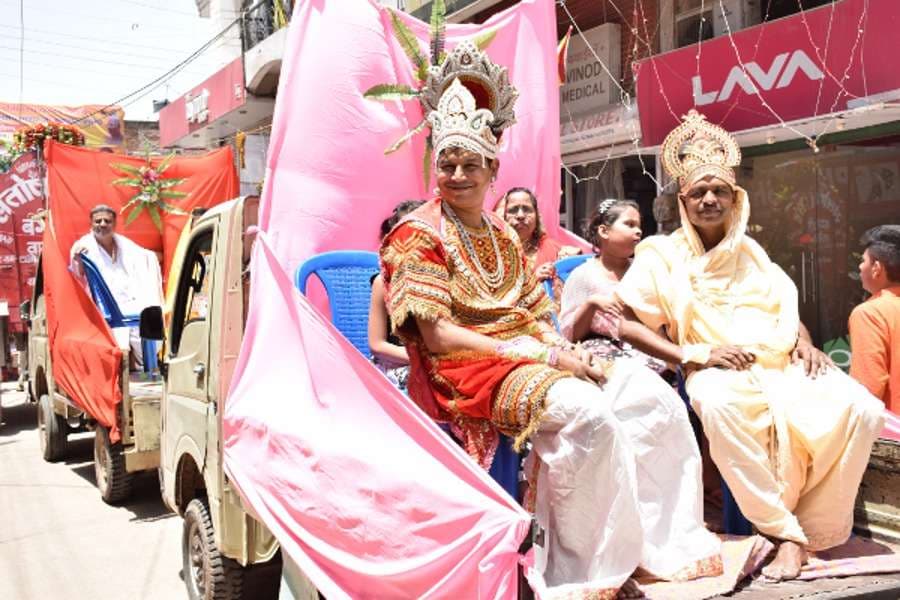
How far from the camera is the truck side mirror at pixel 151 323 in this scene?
4.07 metres

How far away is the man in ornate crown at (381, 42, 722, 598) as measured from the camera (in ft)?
7.32

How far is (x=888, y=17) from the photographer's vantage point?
6.39 meters

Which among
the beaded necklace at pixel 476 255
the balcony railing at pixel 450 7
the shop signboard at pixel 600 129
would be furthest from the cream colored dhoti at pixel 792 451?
the balcony railing at pixel 450 7

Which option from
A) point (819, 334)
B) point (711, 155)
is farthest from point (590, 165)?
point (711, 155)

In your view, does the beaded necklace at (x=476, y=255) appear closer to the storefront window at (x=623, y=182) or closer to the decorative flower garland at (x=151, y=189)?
the decorative flower garland at (x=151, y=189)

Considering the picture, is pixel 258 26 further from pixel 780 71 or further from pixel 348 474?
pixel 348 474

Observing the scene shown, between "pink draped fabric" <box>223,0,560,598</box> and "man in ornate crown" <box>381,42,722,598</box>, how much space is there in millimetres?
249

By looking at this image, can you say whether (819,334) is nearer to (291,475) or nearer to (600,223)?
(600,223)

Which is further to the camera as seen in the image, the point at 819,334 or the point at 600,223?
the point at 819,334

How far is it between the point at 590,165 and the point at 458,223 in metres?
8.94

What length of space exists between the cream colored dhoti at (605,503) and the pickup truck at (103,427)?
12.0ft

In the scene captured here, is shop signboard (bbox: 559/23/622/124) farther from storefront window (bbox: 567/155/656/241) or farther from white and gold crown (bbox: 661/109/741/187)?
white and gold crown (bbox: 661/109/741/187)

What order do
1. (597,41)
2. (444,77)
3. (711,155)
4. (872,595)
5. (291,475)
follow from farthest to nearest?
(597,41), (711,155), (444,77), (291,475), (872,595)

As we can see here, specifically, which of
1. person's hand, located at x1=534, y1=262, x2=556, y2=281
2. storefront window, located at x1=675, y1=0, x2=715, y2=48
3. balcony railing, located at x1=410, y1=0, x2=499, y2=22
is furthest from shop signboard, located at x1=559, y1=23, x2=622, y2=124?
person's hand, located at x1=534, y1=262, x2=556, y2=281
